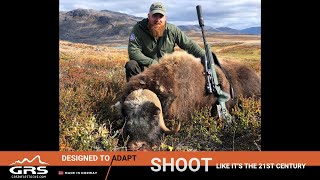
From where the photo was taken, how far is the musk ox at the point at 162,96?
196 inches

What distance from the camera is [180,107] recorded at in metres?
5.85

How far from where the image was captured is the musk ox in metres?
4.97

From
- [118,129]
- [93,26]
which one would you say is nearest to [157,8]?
[118,129]

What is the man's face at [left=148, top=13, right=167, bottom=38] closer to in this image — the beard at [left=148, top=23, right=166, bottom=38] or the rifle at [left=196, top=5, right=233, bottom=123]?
the beard at [left=148, top=23, right=166, bottom=38]

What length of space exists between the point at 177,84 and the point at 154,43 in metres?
1.44

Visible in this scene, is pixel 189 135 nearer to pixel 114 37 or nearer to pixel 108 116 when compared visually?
pixel 108 116

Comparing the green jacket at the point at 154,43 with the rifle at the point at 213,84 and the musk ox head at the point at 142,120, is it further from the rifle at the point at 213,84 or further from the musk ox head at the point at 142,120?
the musk ox head at the point at 142,120

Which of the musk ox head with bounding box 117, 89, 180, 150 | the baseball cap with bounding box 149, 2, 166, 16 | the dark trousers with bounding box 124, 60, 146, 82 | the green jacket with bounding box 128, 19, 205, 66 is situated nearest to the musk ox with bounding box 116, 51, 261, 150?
the musk ox head with bounding box 117, 89, 180, 150

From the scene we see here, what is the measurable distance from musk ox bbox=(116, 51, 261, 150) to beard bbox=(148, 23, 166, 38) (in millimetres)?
759

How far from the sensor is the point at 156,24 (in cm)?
670
